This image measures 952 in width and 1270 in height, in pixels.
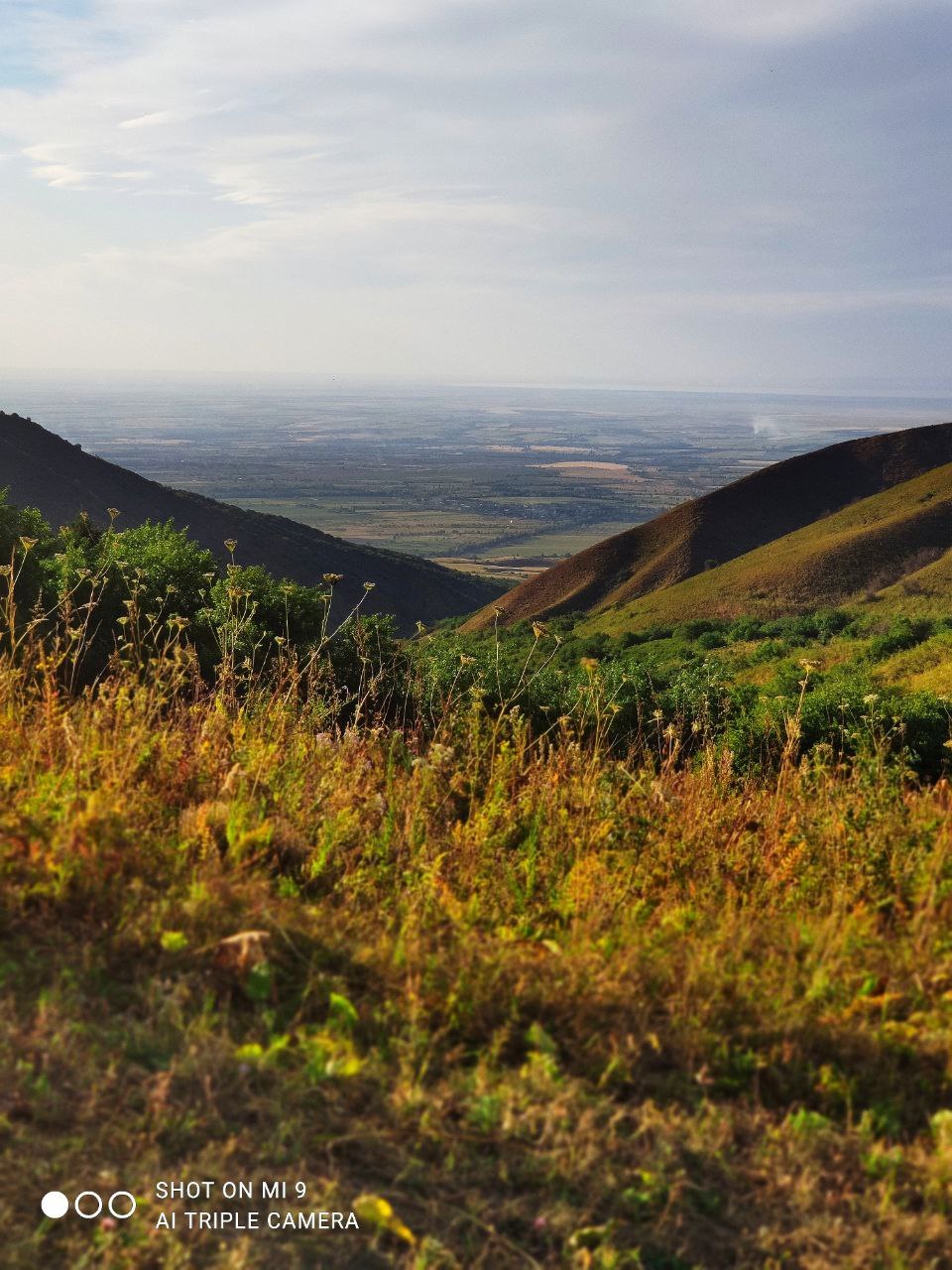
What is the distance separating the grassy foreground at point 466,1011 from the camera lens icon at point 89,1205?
0.09ft

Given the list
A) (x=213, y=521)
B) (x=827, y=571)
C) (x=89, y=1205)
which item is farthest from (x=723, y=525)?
(x=89, y=1205)

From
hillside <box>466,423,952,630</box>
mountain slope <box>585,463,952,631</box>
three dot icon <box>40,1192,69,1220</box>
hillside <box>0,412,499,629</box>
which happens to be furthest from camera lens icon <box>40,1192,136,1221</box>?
hillside <box>0,412,499,629</box>

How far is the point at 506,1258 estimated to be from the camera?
6.47 ft

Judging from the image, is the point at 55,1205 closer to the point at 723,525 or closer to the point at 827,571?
the point at 827,571

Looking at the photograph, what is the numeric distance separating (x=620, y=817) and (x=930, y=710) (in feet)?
67.6

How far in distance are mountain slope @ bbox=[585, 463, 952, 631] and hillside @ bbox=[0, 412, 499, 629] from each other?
26.7 m

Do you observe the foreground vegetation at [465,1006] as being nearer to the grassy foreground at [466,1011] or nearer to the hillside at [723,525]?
the grassy foreground at [466,1011]

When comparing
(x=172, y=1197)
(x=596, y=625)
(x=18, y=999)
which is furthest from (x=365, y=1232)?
(x=596, y=625)

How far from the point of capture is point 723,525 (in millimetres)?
98688

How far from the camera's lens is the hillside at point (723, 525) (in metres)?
88.0

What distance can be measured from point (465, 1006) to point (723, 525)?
101m

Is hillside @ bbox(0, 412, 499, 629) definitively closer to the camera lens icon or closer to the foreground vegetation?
the foreground vegetation

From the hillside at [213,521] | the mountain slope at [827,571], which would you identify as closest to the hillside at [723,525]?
the mountain slope at [827,571]

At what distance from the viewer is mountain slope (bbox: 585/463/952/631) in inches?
2640
